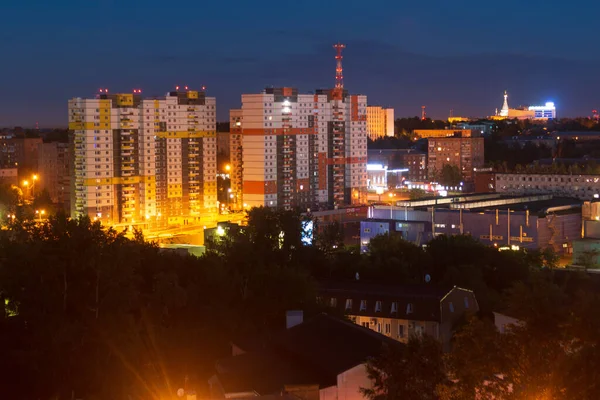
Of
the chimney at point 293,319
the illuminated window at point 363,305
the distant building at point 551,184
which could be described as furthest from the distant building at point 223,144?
the chimney at point 293,319

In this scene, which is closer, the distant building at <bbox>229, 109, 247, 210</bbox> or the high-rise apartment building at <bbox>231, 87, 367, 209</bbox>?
the high-rise apartment building at <bbox>231, 87, 367, 209</bbox>

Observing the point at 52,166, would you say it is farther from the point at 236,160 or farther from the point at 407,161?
the point at 407,161

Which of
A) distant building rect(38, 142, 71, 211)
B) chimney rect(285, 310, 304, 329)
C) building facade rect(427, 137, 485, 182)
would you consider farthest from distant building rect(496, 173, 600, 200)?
chimney rect(285, 310, 304, 329)

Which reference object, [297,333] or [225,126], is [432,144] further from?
[297,333]

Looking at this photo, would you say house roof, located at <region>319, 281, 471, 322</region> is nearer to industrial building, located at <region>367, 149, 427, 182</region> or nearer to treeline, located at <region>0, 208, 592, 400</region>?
treeline, located at <region>0, 208, 592, 400</region>

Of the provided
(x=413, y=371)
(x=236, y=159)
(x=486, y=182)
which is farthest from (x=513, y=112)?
(x=413, y=371)
